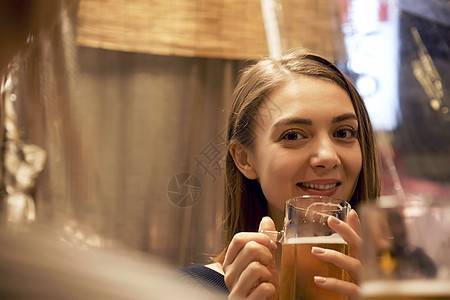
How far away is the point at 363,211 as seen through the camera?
1.01 feet

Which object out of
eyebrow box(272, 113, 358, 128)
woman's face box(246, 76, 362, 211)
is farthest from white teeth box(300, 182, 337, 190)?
eyebrow box(272, 113, 358, 128)

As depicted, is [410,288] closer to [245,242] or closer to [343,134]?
[245,242]

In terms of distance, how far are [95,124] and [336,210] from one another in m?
1.09

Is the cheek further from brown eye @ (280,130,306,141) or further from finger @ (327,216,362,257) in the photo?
finger @ (327,216,362,257)

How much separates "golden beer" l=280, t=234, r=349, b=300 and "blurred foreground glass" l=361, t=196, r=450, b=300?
0.43m

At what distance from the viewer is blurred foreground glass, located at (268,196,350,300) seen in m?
0.73

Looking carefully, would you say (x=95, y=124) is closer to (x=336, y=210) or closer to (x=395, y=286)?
(x=336, y=210)

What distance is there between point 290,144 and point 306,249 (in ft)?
1.23

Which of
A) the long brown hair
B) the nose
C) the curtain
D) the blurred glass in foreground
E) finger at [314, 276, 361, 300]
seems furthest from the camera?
the curtain

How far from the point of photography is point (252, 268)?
80 cm

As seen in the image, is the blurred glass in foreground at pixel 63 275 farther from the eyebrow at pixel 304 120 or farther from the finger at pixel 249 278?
the eyebrow at pixel 304 120

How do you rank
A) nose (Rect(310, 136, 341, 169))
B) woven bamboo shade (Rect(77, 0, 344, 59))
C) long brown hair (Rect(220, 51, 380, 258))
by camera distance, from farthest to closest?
woven bamboo shade (Rect(77, 0, 344, 59)) < long brown hair (Rect(220, 51, 380, 258)) < nose (Rect(310, 136, 341, 169))

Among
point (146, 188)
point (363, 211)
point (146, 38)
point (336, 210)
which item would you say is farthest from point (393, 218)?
point (146, 38)

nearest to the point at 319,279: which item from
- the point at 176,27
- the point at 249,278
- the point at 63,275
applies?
the point at 249,278
